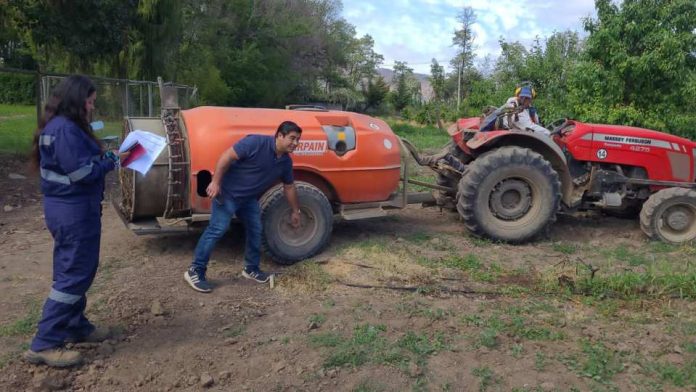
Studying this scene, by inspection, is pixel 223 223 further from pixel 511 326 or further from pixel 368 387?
pixel 511 326

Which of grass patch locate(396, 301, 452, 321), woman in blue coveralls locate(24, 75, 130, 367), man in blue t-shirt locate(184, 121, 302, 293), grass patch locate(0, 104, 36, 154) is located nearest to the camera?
woman in blue coveralls locate(24, 75, 130, 367)

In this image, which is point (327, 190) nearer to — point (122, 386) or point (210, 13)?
point (122, 386)

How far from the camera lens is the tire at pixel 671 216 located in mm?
7203

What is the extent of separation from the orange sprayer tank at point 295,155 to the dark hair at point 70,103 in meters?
1.79

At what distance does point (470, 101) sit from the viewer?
29.9 meters

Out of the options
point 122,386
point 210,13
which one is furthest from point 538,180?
point 210,13

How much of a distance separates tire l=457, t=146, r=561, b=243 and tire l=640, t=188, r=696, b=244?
120cm

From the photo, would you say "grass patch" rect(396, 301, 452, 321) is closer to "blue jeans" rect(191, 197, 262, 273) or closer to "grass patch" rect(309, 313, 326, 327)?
"grass patch" rect(309, 313, 326, 327)

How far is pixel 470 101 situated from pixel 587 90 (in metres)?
15.9

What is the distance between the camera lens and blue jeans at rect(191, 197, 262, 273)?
522 centimetres

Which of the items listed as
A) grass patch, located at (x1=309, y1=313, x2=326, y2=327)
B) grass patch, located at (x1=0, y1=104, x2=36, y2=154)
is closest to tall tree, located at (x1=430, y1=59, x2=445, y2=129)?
grass patch, located at (x1=0, y1=104, x2=36, y2=154)

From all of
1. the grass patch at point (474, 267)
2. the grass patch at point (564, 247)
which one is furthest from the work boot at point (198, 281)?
the grass patch at point (564, 247)

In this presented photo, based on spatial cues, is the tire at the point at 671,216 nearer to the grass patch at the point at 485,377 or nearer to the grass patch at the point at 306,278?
the grass patch at the point at 306,278

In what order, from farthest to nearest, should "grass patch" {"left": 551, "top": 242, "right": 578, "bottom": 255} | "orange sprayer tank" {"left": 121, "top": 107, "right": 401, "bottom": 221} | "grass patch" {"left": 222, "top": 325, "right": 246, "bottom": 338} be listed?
"grass patch" {"left": 551, "top": 242, "right": 578, "bottom": 255}
"orange sprayer tank" {"left": 121, "top": 107, "right": 401, "bottom": 221}
"grass patch" {"left": 222, "top": 325, "right": 246, "bottom": 338}
